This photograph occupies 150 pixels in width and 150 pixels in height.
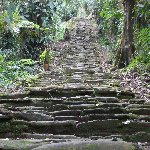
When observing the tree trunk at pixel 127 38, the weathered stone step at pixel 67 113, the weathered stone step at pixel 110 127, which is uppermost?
the tree trunk at pixel 127 38

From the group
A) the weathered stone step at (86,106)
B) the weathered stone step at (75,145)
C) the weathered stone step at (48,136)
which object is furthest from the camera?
the weathered stone step at (86,106)

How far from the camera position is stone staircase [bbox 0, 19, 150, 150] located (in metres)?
3.69

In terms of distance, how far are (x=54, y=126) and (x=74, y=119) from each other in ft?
1.35

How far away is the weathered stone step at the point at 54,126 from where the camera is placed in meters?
4.58

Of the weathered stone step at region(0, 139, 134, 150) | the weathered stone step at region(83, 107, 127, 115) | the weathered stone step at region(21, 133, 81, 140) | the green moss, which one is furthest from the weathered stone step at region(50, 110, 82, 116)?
the weathered stone step at region(0, 139, 134, 150)

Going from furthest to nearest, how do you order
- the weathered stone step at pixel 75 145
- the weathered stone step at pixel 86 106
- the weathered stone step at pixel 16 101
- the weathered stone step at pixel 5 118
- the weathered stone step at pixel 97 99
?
the weathered stone step at pixel 97 99
the weathered stone step at pixel 16 101
the weathered stone step at pixel 86 106
the weathered stone step at pixel 5 118
the weathered stone step at pixel 75 145

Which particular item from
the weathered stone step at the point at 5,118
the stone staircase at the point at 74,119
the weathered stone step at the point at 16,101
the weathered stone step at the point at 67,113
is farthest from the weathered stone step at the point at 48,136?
the weathered stone step at the point at 16,101

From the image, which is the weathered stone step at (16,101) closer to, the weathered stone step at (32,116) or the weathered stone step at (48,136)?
the weathered stone step at (32,116)

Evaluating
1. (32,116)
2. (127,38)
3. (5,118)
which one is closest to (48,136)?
(32,116)

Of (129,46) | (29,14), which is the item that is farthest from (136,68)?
(29,14)

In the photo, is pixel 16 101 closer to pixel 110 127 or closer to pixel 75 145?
pixel 110 127

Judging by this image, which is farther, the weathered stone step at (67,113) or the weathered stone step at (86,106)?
the weathered stone step at (86,106)

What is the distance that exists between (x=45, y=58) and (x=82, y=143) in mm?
8119

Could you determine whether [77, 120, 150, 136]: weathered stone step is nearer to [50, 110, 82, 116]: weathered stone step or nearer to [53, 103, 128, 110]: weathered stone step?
[50, 110, 82, 116]: weathered stone step
